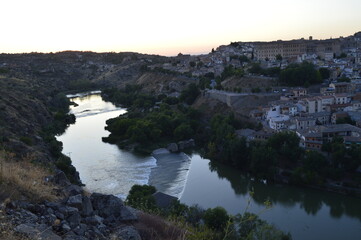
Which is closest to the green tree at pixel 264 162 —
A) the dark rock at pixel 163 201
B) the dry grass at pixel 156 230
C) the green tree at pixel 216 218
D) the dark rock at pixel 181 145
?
the dark rock at pixel 163 201

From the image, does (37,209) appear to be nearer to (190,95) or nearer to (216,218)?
(216,218)

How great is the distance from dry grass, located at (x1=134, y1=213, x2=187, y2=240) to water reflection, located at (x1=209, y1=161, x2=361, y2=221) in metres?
5.63

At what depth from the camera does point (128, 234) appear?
7.18ft

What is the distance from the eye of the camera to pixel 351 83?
14.4 metres

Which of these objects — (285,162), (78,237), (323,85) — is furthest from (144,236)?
(323,85)

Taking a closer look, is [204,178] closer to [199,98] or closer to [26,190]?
[26,190]

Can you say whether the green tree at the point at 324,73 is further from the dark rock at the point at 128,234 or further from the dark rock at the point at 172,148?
the dark rock at the point at 128,234

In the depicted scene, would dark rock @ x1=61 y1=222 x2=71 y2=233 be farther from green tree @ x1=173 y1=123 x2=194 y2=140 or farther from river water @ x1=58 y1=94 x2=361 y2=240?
green tree @ x1=173 y1=123 x2=194 y2=140

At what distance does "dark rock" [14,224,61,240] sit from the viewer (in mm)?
1765

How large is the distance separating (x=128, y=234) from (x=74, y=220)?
0.32 metres

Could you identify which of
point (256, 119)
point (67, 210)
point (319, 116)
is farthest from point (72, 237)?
point (256, 119)

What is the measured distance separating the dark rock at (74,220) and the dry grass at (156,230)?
0.41m

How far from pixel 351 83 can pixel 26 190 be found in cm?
1439

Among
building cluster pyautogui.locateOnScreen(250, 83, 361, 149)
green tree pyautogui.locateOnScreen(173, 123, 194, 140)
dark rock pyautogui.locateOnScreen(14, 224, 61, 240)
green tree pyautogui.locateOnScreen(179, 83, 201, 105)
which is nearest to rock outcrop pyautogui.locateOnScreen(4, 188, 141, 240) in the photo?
dark rock pyautogui.locateOnScreen(14, 224, 61, 240)
